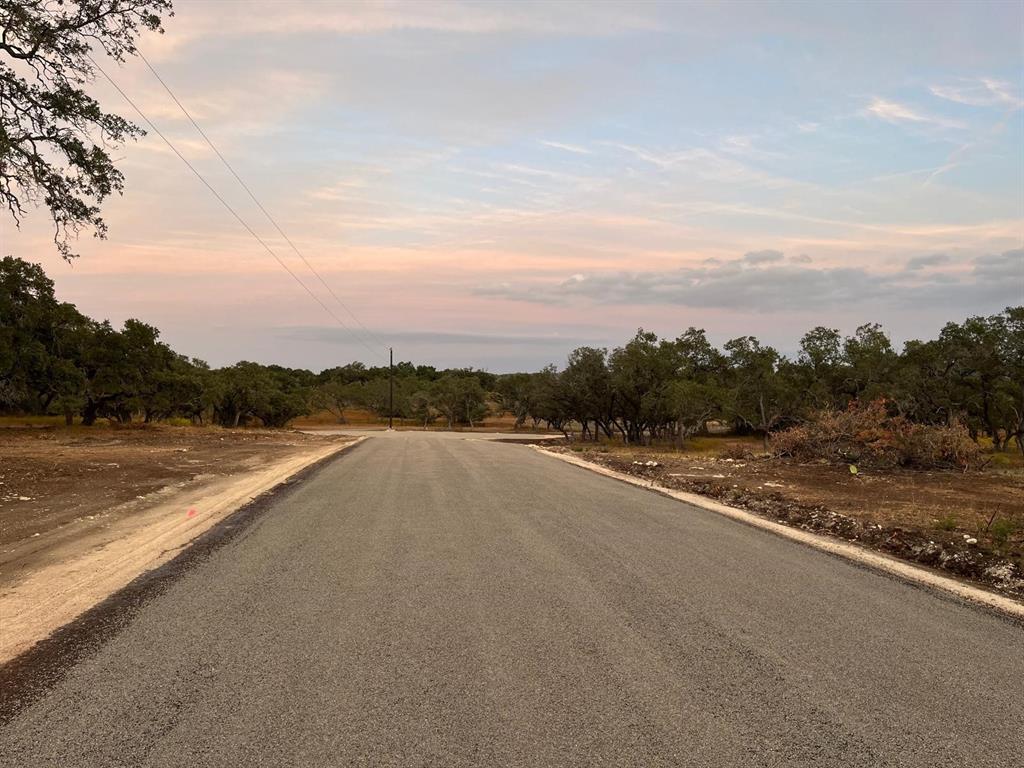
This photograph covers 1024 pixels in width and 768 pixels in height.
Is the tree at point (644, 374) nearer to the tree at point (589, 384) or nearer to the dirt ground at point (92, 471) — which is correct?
the tree at point (589, 384)

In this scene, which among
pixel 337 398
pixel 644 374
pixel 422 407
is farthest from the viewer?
pixel 337 398

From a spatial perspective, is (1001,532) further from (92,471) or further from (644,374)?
(644,374)

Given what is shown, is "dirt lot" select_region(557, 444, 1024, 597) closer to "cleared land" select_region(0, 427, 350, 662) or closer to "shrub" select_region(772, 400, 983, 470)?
"shrub" select_region(772, 400, 983, 470)

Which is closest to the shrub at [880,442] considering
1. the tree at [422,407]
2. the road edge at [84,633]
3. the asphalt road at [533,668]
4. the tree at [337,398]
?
the asphalt road at [533,668]

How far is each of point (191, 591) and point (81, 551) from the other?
3.10 meters

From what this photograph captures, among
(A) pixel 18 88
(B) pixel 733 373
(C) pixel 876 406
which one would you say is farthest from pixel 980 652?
(B) pixel 733 373

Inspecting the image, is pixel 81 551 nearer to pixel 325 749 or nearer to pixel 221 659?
pixel 221 659

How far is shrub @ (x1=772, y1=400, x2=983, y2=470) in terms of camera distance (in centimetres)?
1989

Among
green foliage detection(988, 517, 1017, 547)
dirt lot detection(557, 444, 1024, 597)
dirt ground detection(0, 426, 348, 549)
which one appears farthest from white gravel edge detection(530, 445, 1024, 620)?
dirt ground detection(0, 426, 348, 549)

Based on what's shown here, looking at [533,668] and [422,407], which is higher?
[422,407]

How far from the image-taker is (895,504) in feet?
42.6

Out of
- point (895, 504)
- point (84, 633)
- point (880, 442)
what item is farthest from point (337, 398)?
point (84, 633)

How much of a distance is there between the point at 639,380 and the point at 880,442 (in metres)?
35.8

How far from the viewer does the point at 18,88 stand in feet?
54.0
